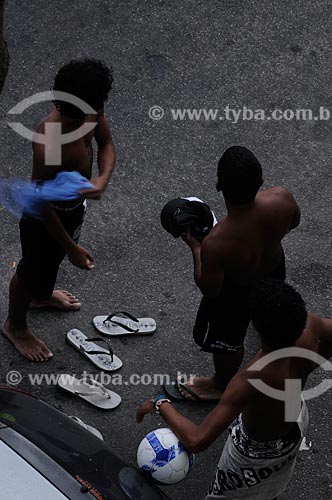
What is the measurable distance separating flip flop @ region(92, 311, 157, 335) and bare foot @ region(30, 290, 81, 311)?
0.16 meters

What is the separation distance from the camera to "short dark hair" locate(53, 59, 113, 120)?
5301mm

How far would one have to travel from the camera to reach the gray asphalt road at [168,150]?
6062 millimetres

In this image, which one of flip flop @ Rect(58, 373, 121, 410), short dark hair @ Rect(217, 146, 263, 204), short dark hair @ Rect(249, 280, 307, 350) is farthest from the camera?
flip flop @ Rect(58, 373, 121, 410)

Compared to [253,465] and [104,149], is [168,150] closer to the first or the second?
[104,149]

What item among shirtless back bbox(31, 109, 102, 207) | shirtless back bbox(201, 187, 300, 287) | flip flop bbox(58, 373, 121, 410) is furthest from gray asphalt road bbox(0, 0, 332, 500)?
shirtless back bbox(31, 109, 102, 207)

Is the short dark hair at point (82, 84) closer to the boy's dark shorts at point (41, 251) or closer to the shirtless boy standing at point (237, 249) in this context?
the boy's dark shorts at point (41, 251)

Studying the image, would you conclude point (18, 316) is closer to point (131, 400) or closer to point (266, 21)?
point (131, 400)

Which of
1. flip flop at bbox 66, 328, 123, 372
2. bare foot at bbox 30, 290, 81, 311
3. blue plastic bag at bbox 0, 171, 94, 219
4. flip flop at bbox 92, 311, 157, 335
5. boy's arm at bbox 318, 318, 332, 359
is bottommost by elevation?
flip flop at bbox 66, 328, 123, 372

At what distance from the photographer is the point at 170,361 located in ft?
20.2

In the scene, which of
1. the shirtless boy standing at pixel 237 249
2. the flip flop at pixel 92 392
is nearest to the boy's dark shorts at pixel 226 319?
the shirtless boy standing at pixel 237 249

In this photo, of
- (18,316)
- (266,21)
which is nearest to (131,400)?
(18,316)

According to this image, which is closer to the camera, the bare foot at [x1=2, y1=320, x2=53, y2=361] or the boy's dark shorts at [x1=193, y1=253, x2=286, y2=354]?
the boy's dark shorts at [x1=193, y1=253, x2=286, y2=354]

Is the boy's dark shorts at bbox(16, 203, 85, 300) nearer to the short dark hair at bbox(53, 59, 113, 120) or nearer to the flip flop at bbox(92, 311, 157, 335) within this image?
the flip flop at bbox(92, 311, 157, 335)

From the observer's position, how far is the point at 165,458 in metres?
4.67
